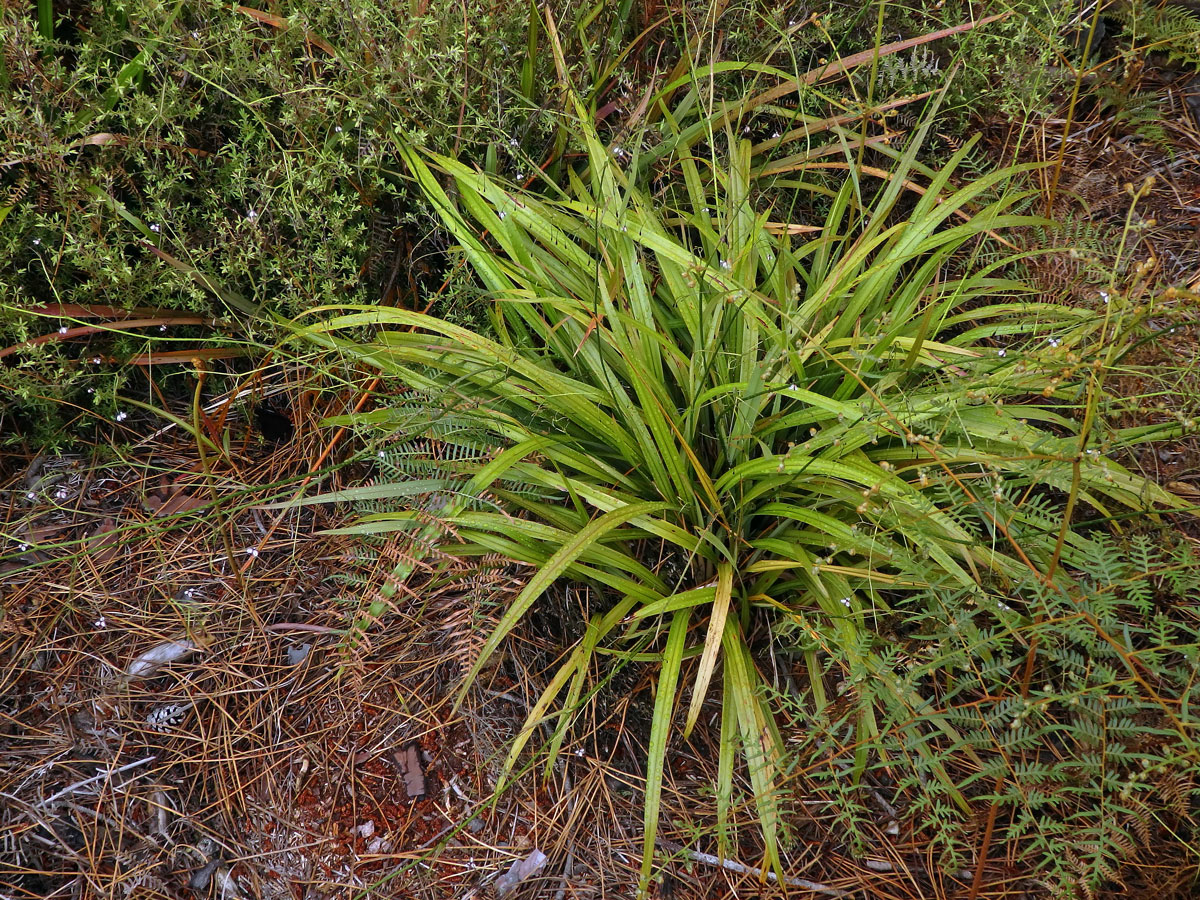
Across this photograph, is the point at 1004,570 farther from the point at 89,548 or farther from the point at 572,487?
the point at 89,548

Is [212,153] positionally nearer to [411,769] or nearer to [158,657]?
[158,657]

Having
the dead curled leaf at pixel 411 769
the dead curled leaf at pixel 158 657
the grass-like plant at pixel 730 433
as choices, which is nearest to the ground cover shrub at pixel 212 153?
the grass-like plant at pixel 730 433

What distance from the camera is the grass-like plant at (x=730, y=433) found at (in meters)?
1.57

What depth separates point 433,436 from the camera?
1752mm

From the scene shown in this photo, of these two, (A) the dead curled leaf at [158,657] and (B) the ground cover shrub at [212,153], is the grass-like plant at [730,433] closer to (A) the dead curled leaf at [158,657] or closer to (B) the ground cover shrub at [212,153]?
(B) the ground cover shrub at [212,153]

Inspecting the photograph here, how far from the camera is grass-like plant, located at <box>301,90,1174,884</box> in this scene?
1569 mm

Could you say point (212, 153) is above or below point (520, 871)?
above

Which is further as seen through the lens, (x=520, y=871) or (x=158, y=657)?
(x=158, y=657)

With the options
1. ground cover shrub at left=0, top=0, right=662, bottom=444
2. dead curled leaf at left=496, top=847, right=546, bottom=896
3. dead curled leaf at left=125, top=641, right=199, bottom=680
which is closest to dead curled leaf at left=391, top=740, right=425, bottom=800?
dead curled leaf at left=496, top=847, right=546, bottom=896

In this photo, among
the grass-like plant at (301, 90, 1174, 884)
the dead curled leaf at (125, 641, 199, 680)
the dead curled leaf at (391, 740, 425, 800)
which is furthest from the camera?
the dead curled leaf at (125, 641, 199, 680)

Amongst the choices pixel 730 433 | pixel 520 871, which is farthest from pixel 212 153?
pixel 520 871

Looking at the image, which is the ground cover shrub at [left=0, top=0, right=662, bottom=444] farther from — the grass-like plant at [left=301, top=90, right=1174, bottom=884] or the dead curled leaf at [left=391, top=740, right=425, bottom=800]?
the dead curled leaf at [left=391, top=740, right=425, bottom=800]

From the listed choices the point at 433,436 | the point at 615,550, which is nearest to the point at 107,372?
the point at 433,436

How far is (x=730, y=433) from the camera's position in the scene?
1.86 meters
